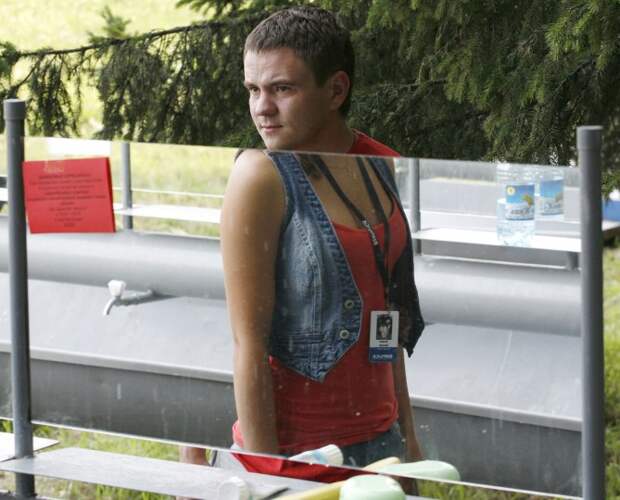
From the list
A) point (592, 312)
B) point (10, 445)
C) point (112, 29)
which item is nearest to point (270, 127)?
point (592, 312)

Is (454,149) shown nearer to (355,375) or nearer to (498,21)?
(498,21)

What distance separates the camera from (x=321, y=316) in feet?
6.52

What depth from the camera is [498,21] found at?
152 inches

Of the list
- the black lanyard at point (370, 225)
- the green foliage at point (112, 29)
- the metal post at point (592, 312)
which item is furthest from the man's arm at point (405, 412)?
the green foliage at point (112, 29)

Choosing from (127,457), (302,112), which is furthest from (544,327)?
(127,457)

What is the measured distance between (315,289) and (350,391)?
0.17 metres

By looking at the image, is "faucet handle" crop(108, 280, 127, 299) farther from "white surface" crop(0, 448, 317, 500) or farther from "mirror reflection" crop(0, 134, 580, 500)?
"white surface" crop(0, 448, 317, 500)

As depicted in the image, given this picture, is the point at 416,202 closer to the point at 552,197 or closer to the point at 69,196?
the point at 552,197

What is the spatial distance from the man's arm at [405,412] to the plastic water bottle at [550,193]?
0.32 meters

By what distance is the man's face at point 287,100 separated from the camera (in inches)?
84.5

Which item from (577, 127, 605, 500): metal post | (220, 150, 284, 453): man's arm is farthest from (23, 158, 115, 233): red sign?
(577, 127, 605, 500): metal post

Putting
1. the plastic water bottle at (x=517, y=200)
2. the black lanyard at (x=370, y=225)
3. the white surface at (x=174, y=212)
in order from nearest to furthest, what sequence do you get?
1. the plastic water bottle at (x=517, y=200)
2. the black lanyard at (x=370, y=225)
3. the white surface at (x=174, y=212)

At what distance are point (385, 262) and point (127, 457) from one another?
29.1 inches

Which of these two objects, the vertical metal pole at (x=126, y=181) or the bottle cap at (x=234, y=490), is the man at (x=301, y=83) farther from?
the bottle cap at (x=234, y=490)
